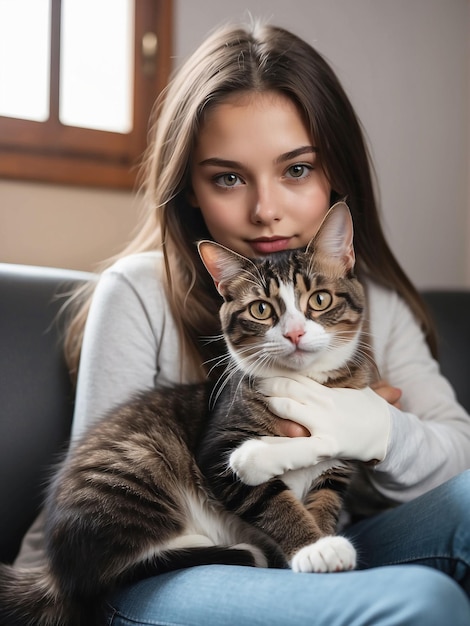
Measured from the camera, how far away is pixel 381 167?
8.95 feet

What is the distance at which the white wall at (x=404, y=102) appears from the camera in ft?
7.23

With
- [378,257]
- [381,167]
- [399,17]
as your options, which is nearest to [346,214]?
[378,257]

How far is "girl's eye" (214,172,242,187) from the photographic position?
1434 mm

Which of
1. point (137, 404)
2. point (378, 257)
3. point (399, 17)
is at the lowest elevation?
point (137, 404)

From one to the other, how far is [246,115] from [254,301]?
15.9 inches

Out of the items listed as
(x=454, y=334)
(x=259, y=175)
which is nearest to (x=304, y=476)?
(x=259, y=175)

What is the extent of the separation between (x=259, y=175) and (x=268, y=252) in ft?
0.52

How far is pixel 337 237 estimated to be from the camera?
1263 millimetres

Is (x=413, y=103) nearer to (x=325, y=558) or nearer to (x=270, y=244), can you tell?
(x=270, y=244)

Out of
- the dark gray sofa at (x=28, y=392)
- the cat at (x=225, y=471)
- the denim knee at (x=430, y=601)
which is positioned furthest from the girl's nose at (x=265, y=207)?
the denim knee at (x=430, y=601)

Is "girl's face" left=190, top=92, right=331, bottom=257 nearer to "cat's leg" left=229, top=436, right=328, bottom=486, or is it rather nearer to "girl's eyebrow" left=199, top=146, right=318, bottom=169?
"girl's eyebrow" left=199, top=146, right=318, bottom=169

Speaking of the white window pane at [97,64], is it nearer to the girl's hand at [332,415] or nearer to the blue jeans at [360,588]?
the girl's hand at [332,415]

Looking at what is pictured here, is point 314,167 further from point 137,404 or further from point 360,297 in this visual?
point 137,404

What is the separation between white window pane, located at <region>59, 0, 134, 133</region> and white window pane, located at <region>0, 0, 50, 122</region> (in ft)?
0.19
